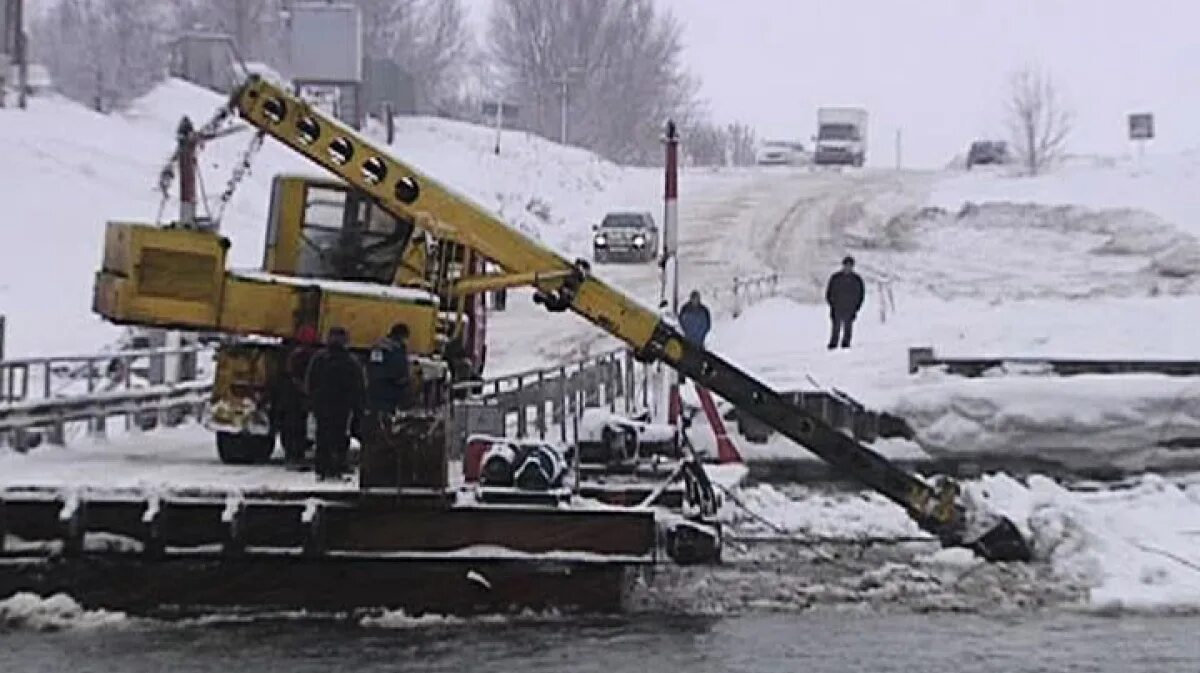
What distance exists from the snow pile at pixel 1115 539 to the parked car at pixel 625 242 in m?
34.5

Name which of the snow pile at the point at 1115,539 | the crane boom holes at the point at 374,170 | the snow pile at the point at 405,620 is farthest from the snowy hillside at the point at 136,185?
the snow pile at the point at 405,620

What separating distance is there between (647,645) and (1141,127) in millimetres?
69028

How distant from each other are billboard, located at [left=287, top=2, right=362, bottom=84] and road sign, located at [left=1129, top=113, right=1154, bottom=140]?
1185 inches

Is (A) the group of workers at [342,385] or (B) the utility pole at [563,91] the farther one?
(B) the utility pole at [563,91]

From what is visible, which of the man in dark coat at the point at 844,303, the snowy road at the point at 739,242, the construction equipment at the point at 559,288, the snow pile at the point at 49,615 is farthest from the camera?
the snowy road at the point at 739,242

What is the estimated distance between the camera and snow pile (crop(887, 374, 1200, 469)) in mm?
23500

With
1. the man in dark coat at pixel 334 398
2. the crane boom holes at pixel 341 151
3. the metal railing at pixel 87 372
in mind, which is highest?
the crane boom holes at pixel 341 151

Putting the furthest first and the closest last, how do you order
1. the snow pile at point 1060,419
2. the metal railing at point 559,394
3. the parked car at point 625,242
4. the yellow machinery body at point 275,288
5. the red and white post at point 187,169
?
1. the parked car at point 625,242
2. the snow pile at point 1060,419
3. the metal railing at point 559,394
4. the red and white post at point 187,169
5. the yellow machinery body at point 275,288

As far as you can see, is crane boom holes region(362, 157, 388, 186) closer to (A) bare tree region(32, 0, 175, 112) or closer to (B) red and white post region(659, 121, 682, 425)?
(B) red and white post region(659, 121, 682, 425)


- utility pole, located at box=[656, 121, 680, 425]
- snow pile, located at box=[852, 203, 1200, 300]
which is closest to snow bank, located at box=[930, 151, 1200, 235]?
snow pile, located at box=[852, 203, 1200, 300]

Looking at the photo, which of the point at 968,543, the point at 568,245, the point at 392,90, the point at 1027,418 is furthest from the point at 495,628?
the point at 392,90

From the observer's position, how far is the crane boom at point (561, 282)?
1783 centimetres

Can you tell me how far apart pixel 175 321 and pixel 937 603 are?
6244 millimetres

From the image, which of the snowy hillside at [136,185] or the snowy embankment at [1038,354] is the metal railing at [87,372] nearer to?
the snowy hillside at [136,185]
